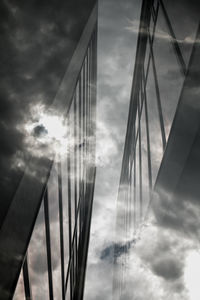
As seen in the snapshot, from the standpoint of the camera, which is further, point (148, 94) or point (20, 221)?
point (148, 94)

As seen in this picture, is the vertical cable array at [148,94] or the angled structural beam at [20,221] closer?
the angled structural beam at [20,221]

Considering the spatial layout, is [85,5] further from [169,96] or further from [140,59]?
[169,96]

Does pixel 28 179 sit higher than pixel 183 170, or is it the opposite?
pixel 183 170

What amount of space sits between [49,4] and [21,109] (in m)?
4.63

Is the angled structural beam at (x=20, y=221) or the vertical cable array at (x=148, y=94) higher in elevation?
the vertical cable array at (x=148, y=94)

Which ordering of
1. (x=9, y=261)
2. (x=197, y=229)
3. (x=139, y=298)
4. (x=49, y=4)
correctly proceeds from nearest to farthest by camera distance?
(x=9, y=261) → (x=197, y=229) → (x=49, y=4) → (x=139, y=298)

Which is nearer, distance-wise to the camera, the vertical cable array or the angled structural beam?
the angled structural beam

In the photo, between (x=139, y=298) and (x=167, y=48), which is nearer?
(x=167, y=48)

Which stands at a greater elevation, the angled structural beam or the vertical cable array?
the vertical cable array

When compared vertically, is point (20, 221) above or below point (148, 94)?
below

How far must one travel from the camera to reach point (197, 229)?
7719 millimetres

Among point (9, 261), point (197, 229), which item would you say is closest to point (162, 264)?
point (197, 229)

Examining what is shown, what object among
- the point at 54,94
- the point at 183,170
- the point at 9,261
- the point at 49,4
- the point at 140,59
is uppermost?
the point at 140,59

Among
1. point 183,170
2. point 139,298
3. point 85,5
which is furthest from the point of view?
point 139,298
